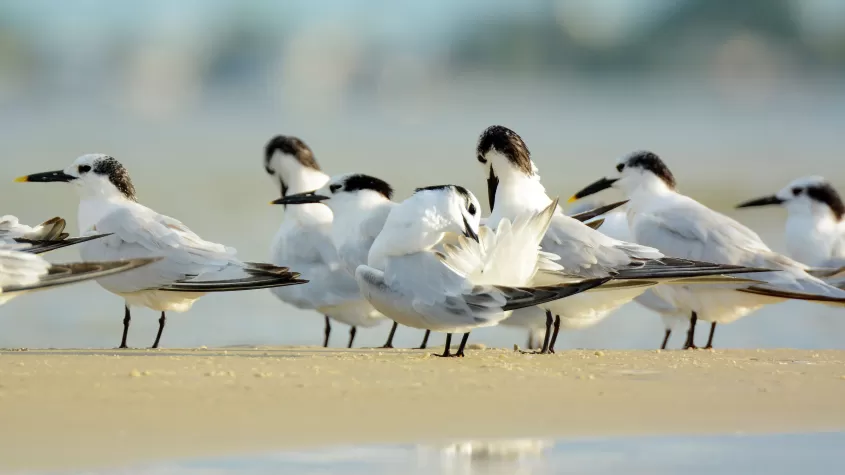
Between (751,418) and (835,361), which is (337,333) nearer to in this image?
(835,361)

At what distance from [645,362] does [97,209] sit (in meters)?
3.32

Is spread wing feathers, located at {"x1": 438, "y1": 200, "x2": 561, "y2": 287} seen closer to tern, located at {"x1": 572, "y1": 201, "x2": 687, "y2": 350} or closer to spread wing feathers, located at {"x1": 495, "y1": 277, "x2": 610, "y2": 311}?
spread wing feathers, located at {"x1": 495, "y1": 277, "x2": 610, "y2": 311}

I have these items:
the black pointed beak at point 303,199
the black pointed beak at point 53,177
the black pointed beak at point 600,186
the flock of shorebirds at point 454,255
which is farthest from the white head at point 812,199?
the black pointed beak at point 53,177

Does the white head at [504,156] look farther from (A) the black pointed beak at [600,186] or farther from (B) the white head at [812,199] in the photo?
(B) the white head at [812,199]

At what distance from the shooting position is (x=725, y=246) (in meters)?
7.76

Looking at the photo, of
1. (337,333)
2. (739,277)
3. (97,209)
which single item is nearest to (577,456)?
(739,277)

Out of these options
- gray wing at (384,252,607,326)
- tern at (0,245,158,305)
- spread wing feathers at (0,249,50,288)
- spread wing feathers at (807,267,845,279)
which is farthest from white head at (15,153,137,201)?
spread wing feathers at (807,267,845,279)

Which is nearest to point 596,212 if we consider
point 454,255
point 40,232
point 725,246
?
point 725,246

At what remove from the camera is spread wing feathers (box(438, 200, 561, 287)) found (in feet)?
20.2

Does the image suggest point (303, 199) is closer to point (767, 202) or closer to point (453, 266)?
point (453, 266)

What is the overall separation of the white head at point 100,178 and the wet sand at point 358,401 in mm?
1856

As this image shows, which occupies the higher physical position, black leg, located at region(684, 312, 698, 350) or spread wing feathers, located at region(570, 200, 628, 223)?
spread wing feathers, located at region(570, 200, 628, 223)

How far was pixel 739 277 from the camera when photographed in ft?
25.0

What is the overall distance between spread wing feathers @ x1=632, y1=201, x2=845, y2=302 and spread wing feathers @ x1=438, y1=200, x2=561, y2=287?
5.82ft
